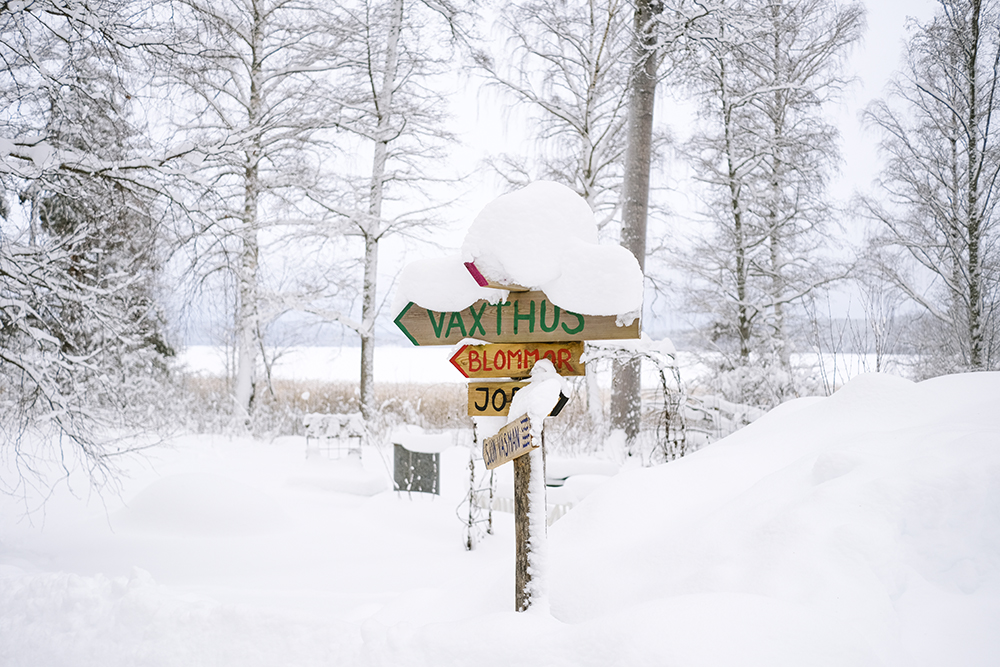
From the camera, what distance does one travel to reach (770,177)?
10.9 metres

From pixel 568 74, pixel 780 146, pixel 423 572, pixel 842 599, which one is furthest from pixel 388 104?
pixel 842 599

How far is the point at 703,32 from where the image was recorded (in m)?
6.16

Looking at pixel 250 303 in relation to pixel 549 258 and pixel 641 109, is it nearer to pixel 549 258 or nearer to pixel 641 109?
pixel 641 109

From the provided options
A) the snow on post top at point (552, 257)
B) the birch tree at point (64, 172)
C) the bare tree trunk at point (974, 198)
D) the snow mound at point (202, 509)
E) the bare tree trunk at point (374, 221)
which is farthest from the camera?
the bare tree trunk at point (374, 221)

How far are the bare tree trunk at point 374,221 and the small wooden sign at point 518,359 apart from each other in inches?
293

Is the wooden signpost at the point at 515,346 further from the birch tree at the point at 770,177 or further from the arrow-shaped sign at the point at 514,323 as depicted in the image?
the birch tree at the point at 770,177

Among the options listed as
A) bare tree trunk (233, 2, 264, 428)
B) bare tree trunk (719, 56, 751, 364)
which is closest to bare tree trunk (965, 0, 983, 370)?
bare tree trunk (719, 56, 751, 364)

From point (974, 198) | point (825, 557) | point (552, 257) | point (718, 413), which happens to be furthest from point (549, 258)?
point (974, 198)

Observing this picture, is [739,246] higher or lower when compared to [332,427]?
higher

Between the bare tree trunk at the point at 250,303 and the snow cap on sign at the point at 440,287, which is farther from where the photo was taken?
the bare tree trunk at the point at 250,303

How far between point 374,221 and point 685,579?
27.8ft

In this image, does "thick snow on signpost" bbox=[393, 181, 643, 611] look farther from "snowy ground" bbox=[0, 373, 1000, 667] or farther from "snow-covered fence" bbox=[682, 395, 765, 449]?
"snow-covered fence" bbox=[682, 395, 765, 449]

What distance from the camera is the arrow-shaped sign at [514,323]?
2375 mm

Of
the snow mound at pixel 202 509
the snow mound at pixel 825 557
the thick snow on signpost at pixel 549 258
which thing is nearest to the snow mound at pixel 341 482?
the snow mound at pixel 202 509
